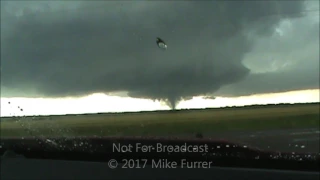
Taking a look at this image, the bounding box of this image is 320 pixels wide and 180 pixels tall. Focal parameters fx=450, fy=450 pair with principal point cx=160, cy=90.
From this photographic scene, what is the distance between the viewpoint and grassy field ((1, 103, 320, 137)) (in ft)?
17.3

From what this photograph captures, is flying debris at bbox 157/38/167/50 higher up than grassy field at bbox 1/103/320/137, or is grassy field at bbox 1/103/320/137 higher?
flying debris at bbox 157/38/167/50

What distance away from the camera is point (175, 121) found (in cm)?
564

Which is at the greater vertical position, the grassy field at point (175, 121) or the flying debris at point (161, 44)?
the flying debris at point (161, 44)

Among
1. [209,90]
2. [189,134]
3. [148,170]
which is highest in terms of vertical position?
[209,90]

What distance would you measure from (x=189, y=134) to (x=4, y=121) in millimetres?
2820

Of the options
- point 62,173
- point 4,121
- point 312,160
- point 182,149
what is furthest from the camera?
A: point 4,121

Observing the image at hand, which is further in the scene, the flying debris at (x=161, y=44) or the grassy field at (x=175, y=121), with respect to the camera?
the flying debris at (x=161, y=44)

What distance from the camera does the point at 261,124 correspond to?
5438 mm

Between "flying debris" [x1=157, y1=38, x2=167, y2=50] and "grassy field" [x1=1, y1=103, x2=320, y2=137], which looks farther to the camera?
"flying debris" [x1=157, y1=38, x2=167, y2=50]

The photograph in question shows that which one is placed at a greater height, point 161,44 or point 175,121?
point 161,44

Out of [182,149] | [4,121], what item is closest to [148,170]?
[182,149]

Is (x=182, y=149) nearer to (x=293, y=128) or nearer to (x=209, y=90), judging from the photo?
(x=209, y=90)

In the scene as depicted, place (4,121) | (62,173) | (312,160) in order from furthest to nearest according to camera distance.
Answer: (4,121), (62,173), (312,160)

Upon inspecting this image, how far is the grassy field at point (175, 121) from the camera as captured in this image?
527 cm
